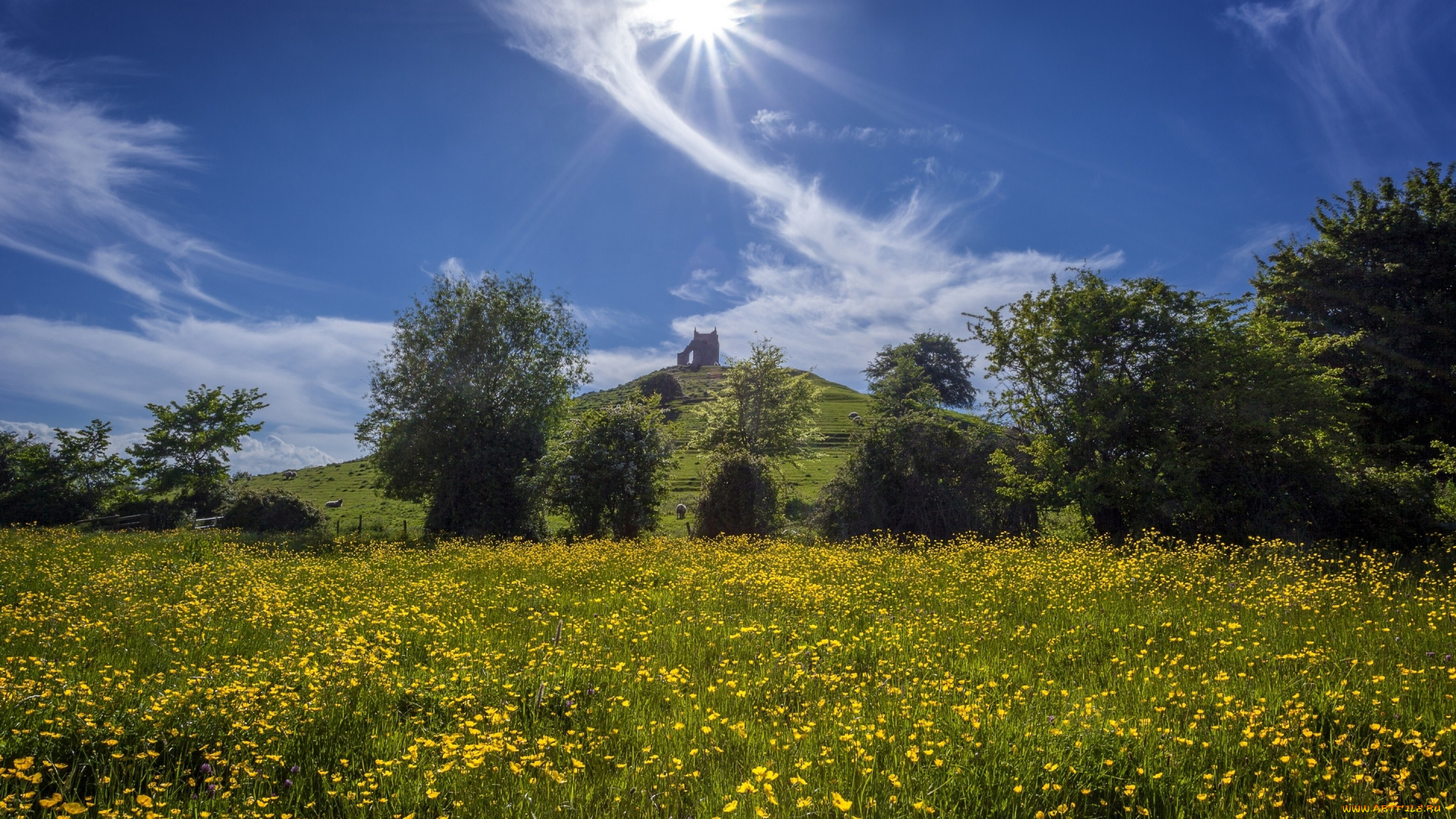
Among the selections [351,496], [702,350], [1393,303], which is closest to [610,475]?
[1393,303]

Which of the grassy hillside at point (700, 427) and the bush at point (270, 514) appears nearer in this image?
the bush at point (270, 514)

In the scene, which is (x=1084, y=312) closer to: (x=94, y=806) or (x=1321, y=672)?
(x=1321, y=672)

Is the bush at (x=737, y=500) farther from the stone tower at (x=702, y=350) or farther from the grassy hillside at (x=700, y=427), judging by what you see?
the stone tower at (x=702, y=350)

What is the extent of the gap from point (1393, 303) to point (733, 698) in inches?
1213

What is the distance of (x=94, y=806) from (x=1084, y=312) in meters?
21.5

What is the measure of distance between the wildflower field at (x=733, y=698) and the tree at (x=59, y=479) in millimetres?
32223

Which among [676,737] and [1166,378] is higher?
[1166,378]

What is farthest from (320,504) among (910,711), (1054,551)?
(910,711)

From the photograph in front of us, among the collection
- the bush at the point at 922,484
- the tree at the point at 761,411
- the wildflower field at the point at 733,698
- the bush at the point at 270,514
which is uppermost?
the tree at the point at 761,411

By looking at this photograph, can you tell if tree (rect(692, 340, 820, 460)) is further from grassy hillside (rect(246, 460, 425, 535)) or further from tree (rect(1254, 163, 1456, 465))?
tree (rect(1254, 163, 1456, 465))

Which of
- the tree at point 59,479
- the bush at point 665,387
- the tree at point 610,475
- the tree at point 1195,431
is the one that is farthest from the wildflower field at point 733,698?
the bush at point 665,387

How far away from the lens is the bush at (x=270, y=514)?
3203cm

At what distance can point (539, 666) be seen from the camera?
6.01 metres

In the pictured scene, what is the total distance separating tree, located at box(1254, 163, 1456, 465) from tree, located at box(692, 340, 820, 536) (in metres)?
21.1
